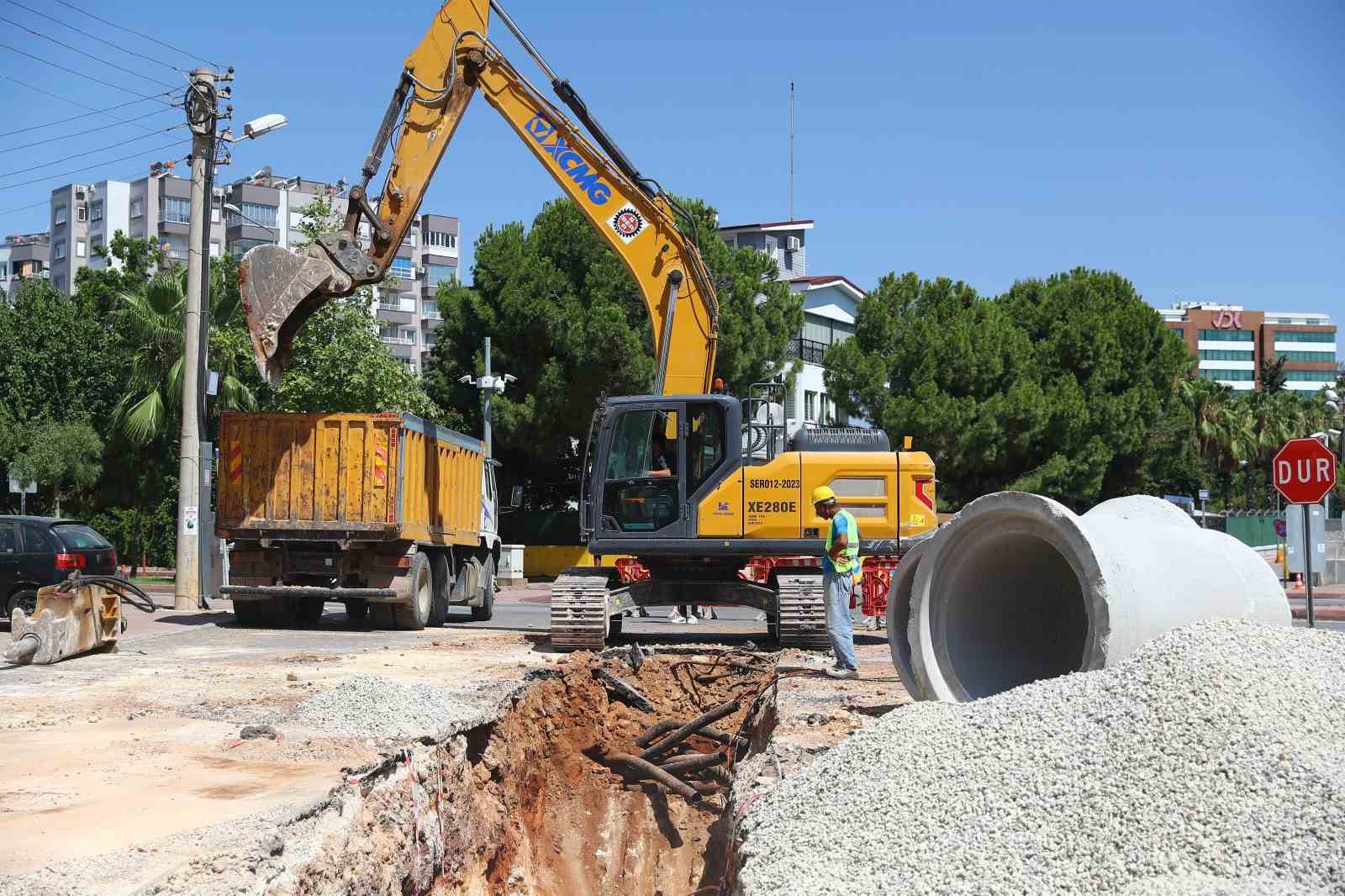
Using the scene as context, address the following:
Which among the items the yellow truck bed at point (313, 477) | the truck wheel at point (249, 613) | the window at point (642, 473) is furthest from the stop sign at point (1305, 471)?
the truck wheel at point (249, 613)

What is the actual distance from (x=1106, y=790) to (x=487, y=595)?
51.8 feet

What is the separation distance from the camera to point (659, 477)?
560 inches

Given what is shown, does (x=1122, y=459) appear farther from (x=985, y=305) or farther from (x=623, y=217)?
(x=623, y=217)

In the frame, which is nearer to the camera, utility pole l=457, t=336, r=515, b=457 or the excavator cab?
the excavator cab

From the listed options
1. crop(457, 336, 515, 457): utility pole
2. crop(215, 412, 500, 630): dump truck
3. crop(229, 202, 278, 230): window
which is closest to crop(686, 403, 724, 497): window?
crop(215, 412, 500, 630): dump truck

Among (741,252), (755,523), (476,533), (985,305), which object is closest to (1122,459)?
(985,305)

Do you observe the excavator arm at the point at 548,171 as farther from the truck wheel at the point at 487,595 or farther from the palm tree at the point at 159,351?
the palm tree at the point at 159,351

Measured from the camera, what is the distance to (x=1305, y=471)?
17.0 meters

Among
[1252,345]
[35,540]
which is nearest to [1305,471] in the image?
[35,540]

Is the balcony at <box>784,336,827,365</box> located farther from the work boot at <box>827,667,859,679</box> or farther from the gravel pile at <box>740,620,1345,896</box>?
the gravel pile at <box>740,620,1345,896</box>

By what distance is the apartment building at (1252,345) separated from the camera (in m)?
136

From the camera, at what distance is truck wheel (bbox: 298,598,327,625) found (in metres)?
17.8

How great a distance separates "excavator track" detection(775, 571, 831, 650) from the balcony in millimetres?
33642

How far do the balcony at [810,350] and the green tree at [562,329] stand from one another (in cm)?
1181
